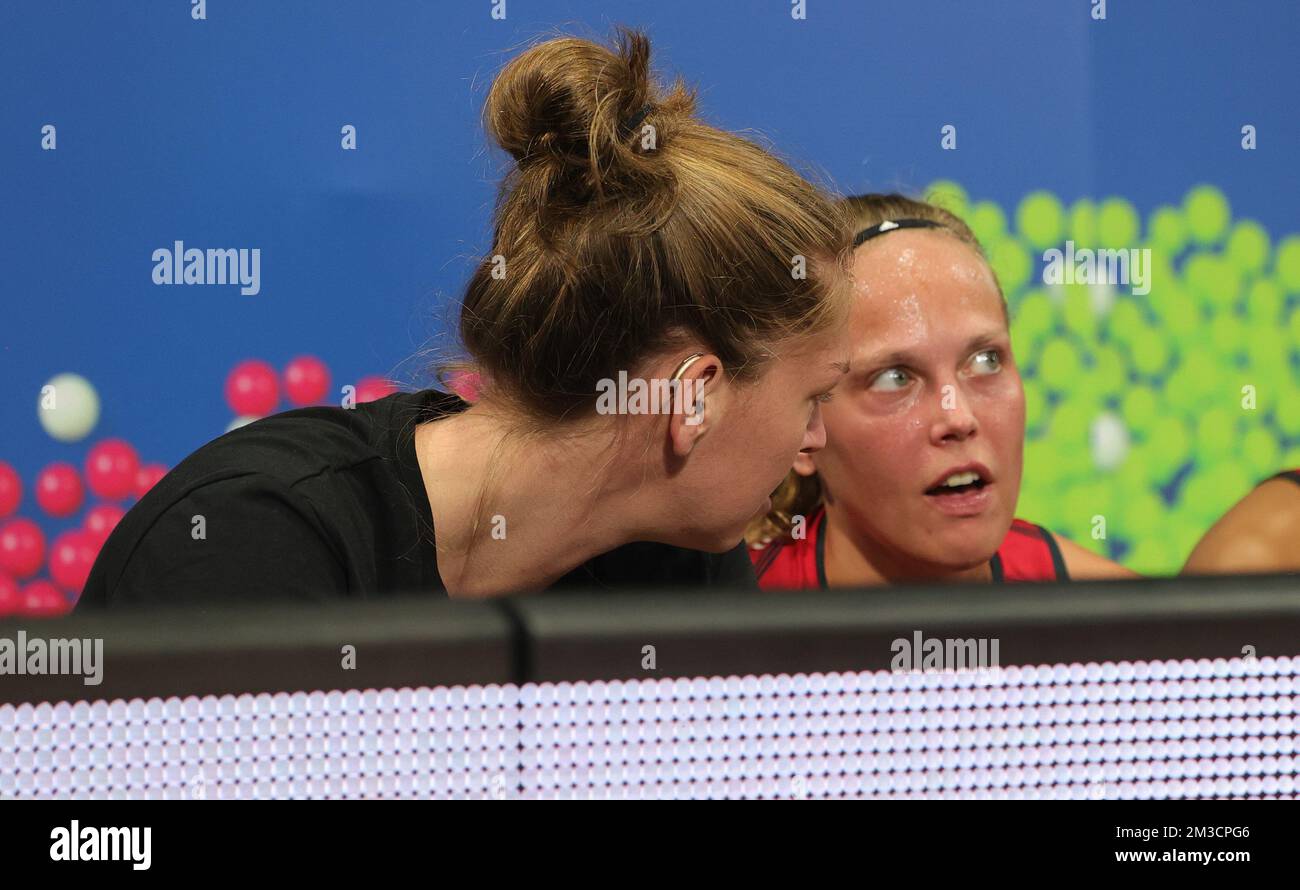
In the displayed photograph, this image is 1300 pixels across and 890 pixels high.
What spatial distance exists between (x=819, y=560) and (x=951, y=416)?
27 cm

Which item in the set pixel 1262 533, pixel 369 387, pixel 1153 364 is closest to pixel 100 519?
pixel 369 387

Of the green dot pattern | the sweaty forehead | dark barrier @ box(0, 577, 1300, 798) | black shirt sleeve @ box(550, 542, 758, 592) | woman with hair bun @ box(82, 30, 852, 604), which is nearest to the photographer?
dark barrier @ box(0, 577, 1300, 798)

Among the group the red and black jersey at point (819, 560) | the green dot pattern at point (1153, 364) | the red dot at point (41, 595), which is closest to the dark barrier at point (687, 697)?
the red and black jersey at point (819, 560)

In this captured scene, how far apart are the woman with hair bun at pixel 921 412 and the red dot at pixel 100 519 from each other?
1.25 meters

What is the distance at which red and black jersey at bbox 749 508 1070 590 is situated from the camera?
1.64 m

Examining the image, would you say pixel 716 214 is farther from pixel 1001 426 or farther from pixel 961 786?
pixel 1001 426

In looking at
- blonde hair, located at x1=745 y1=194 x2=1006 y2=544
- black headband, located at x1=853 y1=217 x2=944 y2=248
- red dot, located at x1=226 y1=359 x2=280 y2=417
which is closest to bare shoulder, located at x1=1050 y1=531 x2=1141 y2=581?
blonde hair, located at x1=745 y1=194 x2=1006 y2=544

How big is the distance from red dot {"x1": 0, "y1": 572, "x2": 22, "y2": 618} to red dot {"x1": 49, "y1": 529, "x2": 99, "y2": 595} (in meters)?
0.07

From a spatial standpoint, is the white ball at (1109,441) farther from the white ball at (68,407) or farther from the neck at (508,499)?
the white ball at (68,407)

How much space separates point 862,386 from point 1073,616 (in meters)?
0.95

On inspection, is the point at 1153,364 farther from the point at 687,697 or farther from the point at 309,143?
the point at 687,697

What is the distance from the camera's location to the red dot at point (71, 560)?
220 cm

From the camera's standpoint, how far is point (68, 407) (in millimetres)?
2090

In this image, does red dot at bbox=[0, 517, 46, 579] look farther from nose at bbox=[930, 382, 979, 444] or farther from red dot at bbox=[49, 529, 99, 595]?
nose at bbox=[930, 382, 979, 444]
